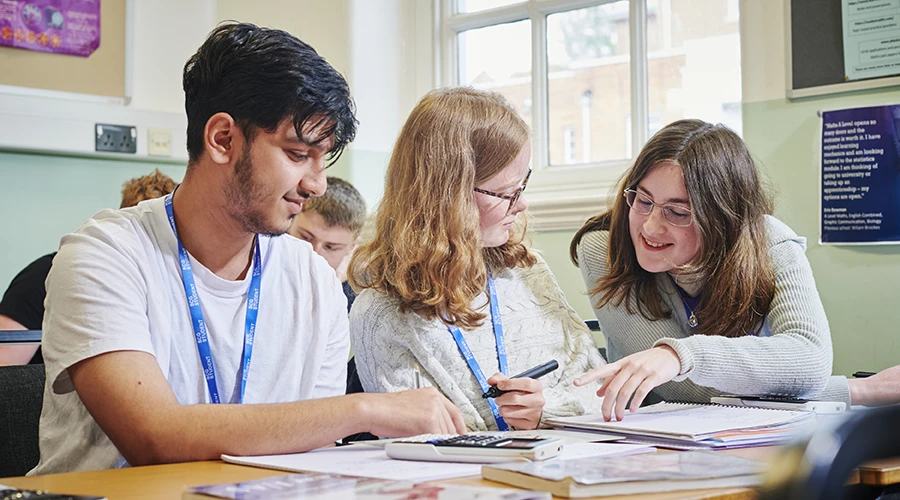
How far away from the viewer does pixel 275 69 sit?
1441 mm

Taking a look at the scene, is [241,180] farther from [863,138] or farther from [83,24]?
[83,24]

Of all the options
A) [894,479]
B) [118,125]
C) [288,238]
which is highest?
[118,125]

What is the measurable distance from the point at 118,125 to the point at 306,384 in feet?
7.67

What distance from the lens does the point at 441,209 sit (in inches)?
70.4

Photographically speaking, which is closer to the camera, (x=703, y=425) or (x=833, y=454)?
(x=833, y=454)

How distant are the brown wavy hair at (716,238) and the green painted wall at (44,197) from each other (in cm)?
229

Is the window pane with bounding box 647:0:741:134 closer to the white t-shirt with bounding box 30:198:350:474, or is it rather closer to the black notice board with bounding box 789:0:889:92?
the black notice board with bounding box 789:0:889:92

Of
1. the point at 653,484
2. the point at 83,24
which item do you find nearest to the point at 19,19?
the point at 83,24

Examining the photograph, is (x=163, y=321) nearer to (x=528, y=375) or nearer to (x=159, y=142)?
(x=528, y=375)

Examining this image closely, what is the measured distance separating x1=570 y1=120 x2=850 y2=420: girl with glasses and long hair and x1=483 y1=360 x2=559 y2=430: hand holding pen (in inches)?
14.9

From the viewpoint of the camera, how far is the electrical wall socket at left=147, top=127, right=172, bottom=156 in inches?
140

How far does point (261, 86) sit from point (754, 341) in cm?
101

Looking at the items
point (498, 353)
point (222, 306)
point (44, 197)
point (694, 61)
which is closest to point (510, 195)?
point (498, 353)

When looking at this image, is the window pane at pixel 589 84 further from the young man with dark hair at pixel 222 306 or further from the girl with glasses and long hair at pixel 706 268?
the young man with dark hair at pixel 222 306
